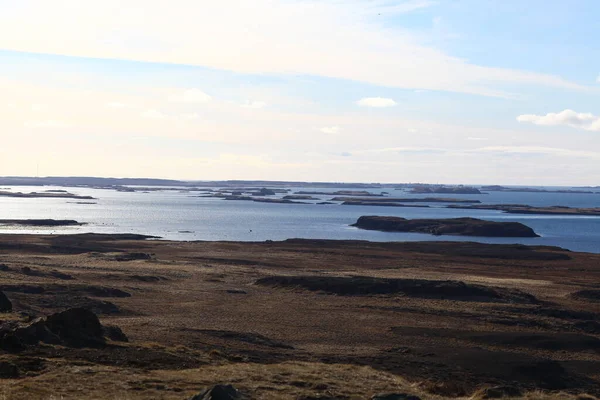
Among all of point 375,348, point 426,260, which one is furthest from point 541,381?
point 426,260

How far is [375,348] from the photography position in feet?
99.3

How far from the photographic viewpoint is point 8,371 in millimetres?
20250

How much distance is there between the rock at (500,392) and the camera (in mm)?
21375

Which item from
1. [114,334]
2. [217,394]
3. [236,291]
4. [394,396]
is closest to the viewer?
[217,394]

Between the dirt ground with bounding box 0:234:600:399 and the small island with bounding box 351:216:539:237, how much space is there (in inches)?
1829

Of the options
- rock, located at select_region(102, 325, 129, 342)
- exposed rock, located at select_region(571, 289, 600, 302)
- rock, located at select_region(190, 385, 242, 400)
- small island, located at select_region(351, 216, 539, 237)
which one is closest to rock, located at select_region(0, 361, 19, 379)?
rock, located at select_region(102, 325, 129, 342)

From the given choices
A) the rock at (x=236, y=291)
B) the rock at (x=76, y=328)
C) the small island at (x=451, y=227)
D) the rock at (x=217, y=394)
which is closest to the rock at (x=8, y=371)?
the rock at (x=76, y=328)

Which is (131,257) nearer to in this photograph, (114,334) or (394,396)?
(114,334)

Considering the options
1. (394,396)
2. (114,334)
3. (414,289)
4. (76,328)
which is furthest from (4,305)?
(414,289)

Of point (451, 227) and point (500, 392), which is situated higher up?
point (451, 227)

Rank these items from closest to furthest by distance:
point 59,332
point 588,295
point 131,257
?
point 59,332 < point 588,295 < point 131,257

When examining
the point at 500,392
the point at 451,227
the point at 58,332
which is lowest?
the point at 500,392

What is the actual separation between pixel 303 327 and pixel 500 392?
561 inches

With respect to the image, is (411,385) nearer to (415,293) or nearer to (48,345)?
(48,345)
